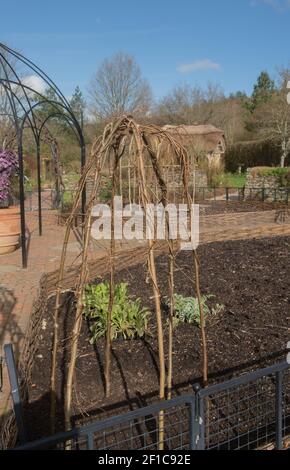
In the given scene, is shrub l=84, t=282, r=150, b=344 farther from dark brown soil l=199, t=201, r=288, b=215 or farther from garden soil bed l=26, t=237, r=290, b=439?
dark brown soil l=199, t=201, r=288, b=215

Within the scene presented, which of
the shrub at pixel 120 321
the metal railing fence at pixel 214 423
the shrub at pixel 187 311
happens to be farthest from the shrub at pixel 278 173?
the metal railing fence at pixel 214 423

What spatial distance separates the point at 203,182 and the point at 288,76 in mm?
13512

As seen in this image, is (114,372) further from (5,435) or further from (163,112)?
(163,112)

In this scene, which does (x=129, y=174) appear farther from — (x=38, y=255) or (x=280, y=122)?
(x=280, y=122)

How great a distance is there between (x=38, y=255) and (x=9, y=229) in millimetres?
656

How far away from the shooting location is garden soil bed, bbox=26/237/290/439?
304 centimetres

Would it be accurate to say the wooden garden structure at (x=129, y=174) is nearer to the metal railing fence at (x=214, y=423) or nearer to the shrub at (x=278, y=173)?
the metal railing fence at (x=214, y=423)

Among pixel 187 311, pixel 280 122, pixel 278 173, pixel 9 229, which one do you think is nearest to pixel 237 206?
pixel 278 173

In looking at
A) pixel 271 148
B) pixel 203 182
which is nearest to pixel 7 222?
pixel 203 182

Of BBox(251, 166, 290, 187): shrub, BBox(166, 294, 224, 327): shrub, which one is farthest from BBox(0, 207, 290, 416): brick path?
BBox(251, 166, 290, 187): shrub

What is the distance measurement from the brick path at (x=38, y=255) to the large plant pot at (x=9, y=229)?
182 mm

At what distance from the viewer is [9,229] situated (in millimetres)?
7164

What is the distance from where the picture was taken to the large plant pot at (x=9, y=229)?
7133 millimetres

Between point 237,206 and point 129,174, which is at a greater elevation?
point 129,174
